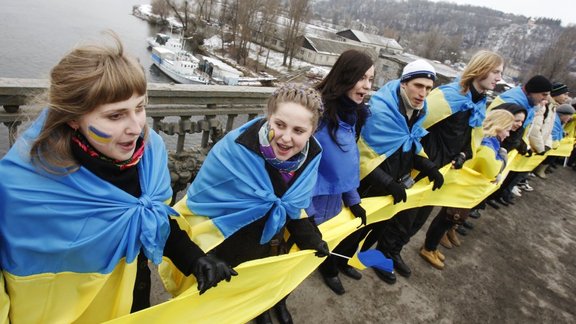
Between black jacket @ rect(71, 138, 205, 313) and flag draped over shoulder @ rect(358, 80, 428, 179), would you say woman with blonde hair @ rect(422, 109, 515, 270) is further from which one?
black jacket @ rect(71, 138, 205, 313)

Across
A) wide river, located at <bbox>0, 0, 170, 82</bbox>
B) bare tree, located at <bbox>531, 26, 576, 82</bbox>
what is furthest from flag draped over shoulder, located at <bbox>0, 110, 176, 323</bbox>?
bare tree, located at <bbox>531, 26, 576, 82</bbox>

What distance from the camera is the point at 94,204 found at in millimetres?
1450

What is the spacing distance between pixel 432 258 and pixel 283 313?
2.09 m

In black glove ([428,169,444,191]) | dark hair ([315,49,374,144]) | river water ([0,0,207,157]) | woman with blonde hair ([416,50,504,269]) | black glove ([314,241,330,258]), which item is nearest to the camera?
black glove ([314,241,330,258])

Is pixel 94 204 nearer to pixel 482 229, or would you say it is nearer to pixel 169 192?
pixel 169 192

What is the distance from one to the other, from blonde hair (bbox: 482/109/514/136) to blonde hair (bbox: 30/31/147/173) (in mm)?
3600

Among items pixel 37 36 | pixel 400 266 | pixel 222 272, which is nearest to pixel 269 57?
pixel 37 36

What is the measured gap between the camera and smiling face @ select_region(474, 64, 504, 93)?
3455 mm

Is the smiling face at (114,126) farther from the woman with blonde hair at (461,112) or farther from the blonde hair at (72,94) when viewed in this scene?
the woman with blonde hair at (461,112)

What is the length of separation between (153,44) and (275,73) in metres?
14.2

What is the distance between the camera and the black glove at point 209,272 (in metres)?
1.69

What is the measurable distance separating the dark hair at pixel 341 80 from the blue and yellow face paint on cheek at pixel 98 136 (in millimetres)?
1525

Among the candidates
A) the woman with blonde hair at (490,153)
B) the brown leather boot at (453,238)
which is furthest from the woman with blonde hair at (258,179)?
the brown leather boot at (453,238)

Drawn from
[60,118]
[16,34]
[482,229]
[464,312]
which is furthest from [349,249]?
[16,34]
